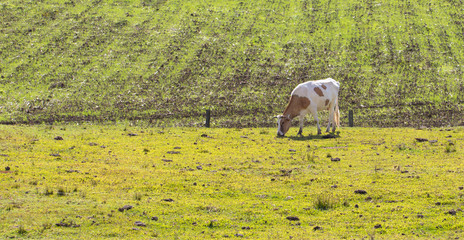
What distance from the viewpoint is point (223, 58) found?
2376 inches

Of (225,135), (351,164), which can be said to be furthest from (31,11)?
(351,164)

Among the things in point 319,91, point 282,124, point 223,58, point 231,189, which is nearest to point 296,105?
point 282,124

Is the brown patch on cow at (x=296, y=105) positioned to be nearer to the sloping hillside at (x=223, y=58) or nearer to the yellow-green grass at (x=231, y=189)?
the yellow-green grass at (x=231, y=189)

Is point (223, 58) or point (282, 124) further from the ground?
point (223, 58)

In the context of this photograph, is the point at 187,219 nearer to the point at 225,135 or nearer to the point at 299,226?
the point at 299,226

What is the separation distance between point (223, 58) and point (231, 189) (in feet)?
145

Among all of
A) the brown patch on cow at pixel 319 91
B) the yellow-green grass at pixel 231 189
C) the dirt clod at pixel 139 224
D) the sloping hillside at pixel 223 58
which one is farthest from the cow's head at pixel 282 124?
the dirt clod at pixel 139 224

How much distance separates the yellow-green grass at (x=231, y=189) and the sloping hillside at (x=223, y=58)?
17.6 meters

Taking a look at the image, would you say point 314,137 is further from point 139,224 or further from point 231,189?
point 139,224

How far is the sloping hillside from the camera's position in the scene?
48.5 m

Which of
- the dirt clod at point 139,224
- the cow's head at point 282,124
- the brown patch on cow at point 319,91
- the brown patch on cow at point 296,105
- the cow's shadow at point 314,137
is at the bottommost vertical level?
the dirt clod at point 139,224

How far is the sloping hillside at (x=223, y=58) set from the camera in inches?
1908

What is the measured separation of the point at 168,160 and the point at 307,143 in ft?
29.8

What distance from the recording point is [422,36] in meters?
62.4
